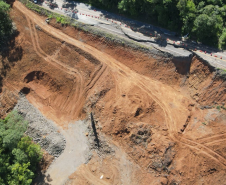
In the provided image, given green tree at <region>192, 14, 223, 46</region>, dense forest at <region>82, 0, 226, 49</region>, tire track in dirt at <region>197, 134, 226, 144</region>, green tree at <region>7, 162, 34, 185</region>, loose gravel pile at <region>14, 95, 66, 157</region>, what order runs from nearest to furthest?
green tree at <region>7, 162, 34, 185</region>, tire track in dirt at <region>197, 134, 226, 144</region>, green tree at <region>192, 14, 223, 46</region>, loose gravel pile at <region>14, 95, 66, 157</region>, dense forest at <region>82, 0, 226, 49</region>

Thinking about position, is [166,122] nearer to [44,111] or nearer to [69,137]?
[69,137]

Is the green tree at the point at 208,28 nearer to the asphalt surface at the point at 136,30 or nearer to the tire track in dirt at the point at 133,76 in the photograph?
the asphalt surface at the point at 136,30

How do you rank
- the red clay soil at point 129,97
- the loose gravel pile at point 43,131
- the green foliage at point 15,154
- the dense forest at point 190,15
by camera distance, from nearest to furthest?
the green foliage at point 15,154, the red clay soil at point 129,97, the loose gravel pile at point 43,131, the dense forest at point 190,15

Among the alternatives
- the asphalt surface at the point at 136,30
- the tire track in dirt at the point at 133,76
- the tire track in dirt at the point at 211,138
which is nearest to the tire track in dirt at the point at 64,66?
the tire track in dirt at the point at 133,76

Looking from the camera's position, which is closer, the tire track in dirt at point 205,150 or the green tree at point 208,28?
the tire track in dirt at point 205,150

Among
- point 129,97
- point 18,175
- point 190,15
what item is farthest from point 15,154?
point 190,15

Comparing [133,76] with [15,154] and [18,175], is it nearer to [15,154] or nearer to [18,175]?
[15,154]

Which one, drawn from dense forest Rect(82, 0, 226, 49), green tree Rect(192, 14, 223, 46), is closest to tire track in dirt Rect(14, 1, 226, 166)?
dense forest Rect(82, 0, 226, 49)

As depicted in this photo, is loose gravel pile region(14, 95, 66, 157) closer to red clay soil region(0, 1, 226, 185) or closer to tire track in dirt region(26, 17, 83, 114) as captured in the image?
red clay soil region(0, 1, 226, 185)
